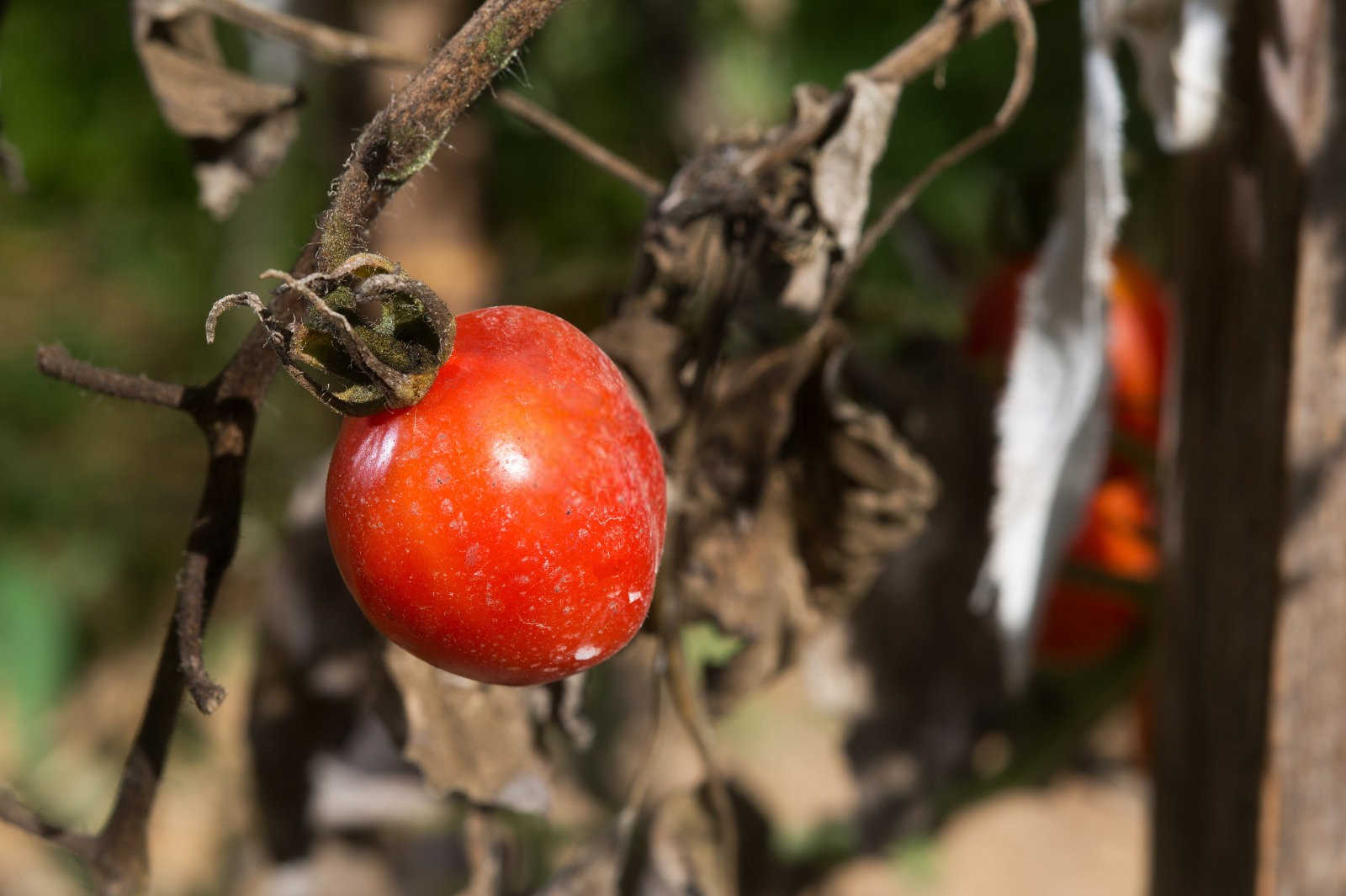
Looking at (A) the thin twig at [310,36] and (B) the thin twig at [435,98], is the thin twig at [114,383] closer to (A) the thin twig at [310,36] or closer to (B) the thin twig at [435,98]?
(B) the thin twig at [435,98]

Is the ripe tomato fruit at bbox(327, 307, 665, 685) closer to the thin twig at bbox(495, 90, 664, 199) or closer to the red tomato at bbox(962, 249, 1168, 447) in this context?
the thin twig at bbox(495, 90, 664, 199)

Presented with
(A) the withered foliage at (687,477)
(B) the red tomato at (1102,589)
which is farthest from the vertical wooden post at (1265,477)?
(B) the red tomato at (1102,589)

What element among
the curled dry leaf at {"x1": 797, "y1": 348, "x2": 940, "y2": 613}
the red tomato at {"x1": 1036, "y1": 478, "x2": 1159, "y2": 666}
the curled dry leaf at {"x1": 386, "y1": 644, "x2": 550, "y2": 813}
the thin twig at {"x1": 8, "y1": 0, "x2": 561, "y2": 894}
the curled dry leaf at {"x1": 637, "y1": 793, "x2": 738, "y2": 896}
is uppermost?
the thin twig at {"x1": 8, "y1": 0, "x2": 561, "y2": 894}

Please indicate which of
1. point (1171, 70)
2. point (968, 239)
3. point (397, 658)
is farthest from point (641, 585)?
point (968, 239)

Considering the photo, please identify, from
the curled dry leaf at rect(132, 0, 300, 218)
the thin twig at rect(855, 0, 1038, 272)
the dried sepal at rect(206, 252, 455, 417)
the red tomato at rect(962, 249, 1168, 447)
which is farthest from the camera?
the red tomato at rect(962, 249, 1168, 447)

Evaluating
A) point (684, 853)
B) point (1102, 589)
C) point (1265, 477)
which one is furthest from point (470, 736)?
→ point (1102, 589)

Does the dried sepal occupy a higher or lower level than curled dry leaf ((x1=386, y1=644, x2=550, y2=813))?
higher

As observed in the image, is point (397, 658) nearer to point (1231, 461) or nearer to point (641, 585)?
point (641, 585)

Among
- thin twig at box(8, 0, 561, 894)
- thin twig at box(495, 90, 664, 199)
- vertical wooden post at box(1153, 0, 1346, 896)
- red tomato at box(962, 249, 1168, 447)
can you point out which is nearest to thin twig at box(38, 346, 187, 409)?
thin twig at box(8, 0, 561, 894)
